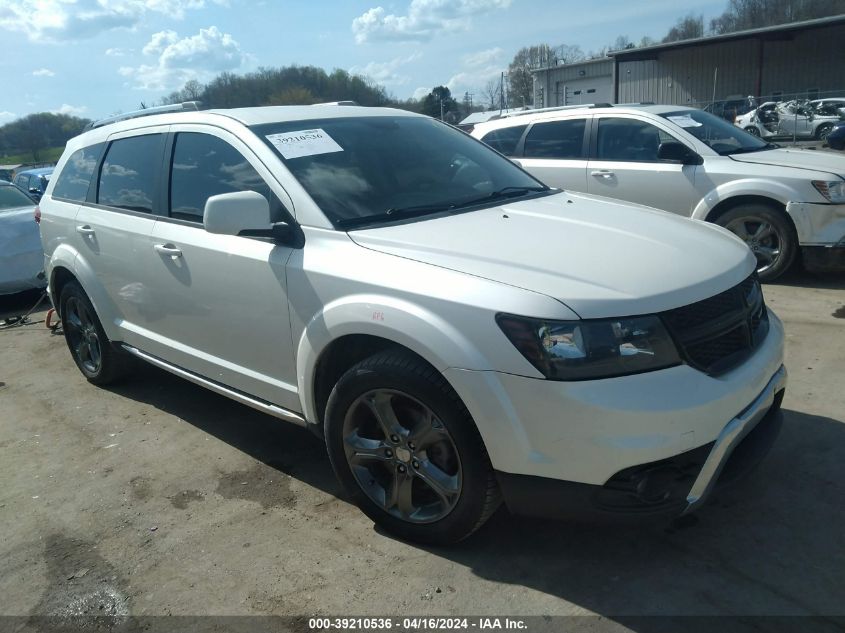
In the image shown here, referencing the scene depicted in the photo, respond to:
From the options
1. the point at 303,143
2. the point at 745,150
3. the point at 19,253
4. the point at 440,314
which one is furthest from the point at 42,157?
the point at 440,314

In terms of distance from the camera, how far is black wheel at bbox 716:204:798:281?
6.53 m

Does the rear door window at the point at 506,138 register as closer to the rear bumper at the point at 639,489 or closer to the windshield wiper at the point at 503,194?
the windshield wiper at the point at 503,194

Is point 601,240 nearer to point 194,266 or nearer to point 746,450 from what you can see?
point 746,450

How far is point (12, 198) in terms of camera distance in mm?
9266

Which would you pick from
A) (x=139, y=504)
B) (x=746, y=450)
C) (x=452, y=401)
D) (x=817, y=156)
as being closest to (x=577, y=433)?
(x=452, y=401)

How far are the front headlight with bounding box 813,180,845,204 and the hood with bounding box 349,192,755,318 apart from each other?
358 cm

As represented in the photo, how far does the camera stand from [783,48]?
40.2 m

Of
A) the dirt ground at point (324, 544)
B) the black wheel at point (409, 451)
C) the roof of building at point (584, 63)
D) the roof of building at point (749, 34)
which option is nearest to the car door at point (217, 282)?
the black wheel at point (409, 451)

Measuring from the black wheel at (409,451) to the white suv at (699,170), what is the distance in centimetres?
501

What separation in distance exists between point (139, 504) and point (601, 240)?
2.58 metres

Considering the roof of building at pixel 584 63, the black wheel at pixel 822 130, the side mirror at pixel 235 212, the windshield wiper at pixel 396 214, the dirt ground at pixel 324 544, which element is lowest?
the dirt ground at pixel 324 544

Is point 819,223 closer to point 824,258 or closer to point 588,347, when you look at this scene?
point 824,258

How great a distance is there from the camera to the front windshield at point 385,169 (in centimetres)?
Answer: 333

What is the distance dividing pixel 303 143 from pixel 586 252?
153cm
